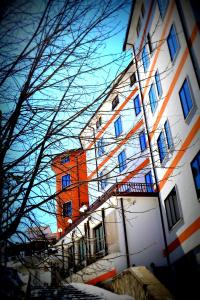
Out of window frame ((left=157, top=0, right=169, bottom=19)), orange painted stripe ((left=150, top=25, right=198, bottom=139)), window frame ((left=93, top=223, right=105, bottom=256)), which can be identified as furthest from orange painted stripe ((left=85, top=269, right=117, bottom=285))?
window frame ((left=157, top=0, right=169, bottom=19))

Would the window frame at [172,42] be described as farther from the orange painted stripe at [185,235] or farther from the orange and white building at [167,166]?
the orange painted stripe at [185,235]

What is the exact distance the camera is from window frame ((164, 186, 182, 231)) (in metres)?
13.8

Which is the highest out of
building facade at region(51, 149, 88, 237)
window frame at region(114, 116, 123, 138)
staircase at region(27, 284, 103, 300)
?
window frame at region(114, 116, 123, 138)

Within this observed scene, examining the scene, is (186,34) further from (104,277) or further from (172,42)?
(104,277)

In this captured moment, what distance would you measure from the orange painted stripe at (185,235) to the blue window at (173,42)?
8.54 m

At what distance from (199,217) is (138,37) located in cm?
1390

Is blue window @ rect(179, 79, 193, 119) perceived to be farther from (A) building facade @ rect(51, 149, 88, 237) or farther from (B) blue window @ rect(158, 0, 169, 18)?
(A) building facade @ rect(51, 149, 88, 237)

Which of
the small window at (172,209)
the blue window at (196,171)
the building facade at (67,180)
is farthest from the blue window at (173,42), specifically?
the building facade at (67,180)

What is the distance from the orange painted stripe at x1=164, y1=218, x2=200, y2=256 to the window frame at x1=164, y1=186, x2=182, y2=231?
778 millimetres

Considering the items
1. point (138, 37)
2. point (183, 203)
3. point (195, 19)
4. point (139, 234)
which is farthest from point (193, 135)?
point (138, 37)

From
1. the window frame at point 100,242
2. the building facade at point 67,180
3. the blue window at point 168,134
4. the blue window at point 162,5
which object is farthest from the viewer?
the window frame at point 100,242

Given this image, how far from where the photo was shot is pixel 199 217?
1127 centimetres

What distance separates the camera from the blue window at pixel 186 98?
1251 cm

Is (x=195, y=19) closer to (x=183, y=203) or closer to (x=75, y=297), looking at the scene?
(x=183, y=203)
